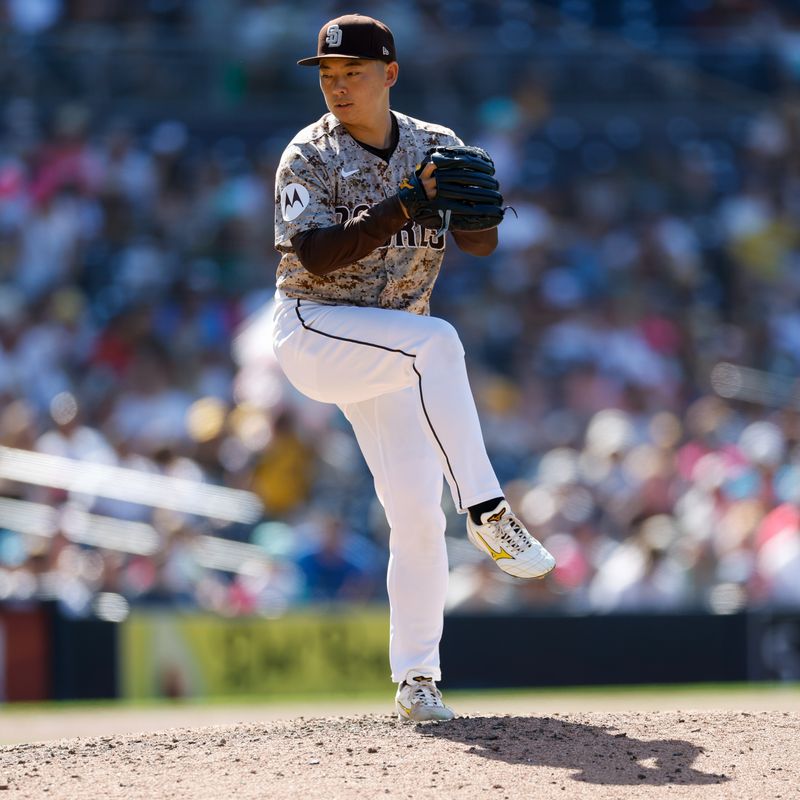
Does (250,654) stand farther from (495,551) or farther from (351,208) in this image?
(351,208)

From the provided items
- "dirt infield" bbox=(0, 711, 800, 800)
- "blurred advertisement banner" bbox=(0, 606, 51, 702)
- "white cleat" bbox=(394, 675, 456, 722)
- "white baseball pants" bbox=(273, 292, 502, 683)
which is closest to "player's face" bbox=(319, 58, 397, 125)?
"white baseball pants" bbox=(273, 292, 502, 683)

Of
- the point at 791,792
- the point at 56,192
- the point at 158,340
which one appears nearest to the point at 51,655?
the point at 158,340

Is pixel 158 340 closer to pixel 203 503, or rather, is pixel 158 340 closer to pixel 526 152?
pixel 203 503

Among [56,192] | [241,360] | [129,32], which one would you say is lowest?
[241,360]

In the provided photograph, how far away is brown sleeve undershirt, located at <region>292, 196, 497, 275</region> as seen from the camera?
436cm

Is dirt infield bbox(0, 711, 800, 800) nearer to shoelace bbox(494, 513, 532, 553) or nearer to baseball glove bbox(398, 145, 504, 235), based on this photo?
shoelace bbox(494, 513, 532, 553)

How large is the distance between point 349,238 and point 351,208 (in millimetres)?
318

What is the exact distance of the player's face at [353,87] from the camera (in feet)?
15.0

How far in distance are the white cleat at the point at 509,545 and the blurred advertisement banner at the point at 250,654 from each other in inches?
185

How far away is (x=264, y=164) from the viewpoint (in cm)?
1249

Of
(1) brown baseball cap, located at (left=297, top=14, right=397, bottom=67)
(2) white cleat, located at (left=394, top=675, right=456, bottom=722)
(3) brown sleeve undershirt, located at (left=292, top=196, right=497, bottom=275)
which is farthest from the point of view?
(2) white cleat, located at (left=394, top=675, right=456, bottom=722)

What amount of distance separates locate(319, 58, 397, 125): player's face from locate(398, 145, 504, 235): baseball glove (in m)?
0.25

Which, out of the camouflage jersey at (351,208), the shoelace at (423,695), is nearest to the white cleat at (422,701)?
the shoelace at (423,695)

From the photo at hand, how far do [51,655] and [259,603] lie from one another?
1305 mm
